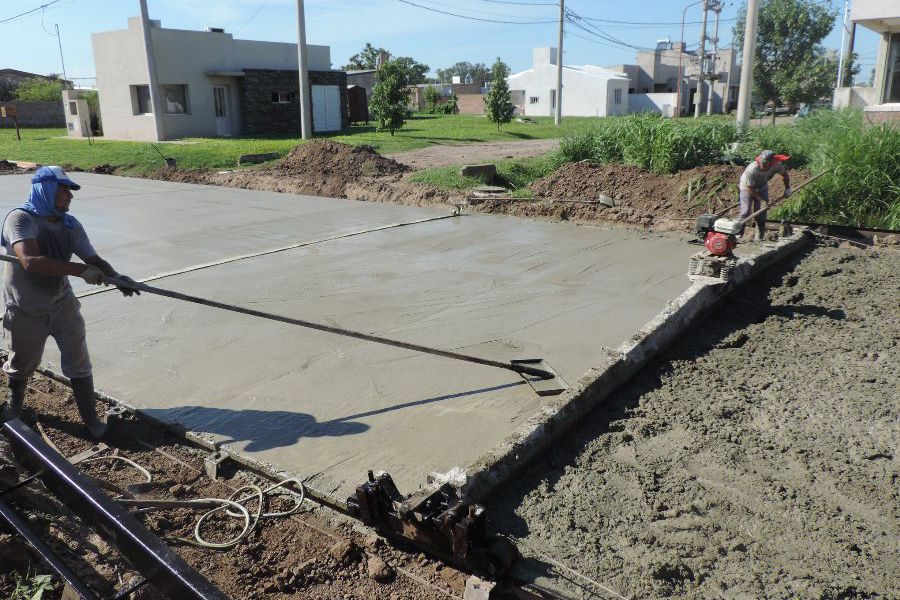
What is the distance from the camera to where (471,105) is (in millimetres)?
51281

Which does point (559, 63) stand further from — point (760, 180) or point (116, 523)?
point (116, 523)

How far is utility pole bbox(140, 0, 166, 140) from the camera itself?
78.8ft

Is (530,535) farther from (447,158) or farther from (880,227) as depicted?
(447,158)

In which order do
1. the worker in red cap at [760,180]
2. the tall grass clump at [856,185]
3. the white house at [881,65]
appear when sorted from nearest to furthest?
the worker in red cap at [760,180]
the tall grass clump at [856,185]
the white house at [881,65]

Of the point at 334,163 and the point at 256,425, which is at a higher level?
the point at 334,163

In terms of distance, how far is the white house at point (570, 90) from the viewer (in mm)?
47312

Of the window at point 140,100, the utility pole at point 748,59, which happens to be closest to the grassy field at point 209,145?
the window at point 140,100

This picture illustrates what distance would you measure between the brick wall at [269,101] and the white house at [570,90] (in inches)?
929

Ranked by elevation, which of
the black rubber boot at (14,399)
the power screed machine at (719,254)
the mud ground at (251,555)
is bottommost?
the mud ground at (251,555)

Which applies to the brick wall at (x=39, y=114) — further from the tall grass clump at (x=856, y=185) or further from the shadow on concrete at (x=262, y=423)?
the shadow on concrete at (x=262, y=423)

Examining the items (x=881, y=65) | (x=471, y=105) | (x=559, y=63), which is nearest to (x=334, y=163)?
(x=881, y=65)

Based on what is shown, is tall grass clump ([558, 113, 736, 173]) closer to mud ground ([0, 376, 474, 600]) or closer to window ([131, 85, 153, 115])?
mud ground ([0, 376, 474, 600])

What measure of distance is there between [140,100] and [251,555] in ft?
95.3

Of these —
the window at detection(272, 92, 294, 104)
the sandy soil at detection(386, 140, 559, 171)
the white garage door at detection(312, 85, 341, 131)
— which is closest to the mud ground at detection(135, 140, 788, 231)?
the sandy soil at detection(386, 140, 559, 171)
